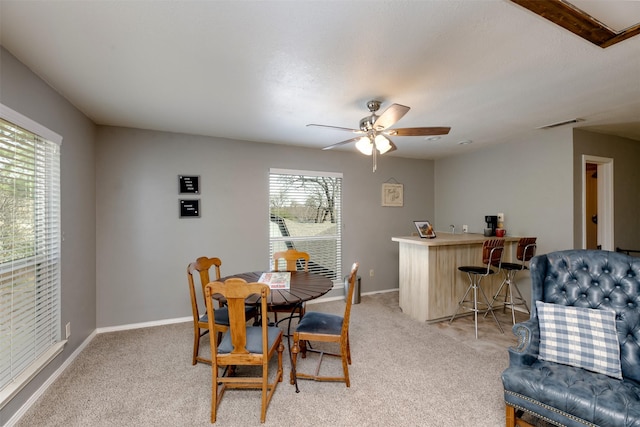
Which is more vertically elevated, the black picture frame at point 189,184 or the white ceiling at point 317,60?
the white ceiling at point 317,60

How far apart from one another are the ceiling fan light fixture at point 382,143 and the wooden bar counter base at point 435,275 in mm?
1389

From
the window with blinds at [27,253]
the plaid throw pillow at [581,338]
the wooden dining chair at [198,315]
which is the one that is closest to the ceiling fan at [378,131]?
the plaid throw pillow at [581,338]

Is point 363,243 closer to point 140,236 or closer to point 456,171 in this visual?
point 456,171

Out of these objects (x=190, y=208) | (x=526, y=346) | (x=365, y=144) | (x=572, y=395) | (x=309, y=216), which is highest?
(x=365, y=144)

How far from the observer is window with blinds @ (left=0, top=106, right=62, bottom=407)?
6.06 ft

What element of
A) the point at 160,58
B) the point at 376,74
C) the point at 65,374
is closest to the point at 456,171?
the point at 376,74

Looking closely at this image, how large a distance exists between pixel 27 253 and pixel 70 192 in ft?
2.54

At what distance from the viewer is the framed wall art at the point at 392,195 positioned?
197 inches

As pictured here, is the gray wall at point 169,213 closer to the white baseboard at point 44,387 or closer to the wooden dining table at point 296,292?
the white baseboard at point 44,387

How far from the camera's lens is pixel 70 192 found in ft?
8.74

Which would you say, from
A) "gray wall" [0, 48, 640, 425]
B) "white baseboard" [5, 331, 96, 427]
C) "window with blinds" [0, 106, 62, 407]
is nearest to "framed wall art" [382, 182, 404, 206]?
"gray wall" [0, 48, 640, 425]

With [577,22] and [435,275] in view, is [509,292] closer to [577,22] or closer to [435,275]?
[435,275]

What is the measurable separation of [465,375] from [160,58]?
11.2 feet

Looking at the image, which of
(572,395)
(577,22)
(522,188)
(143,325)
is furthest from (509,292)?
(143,325)
